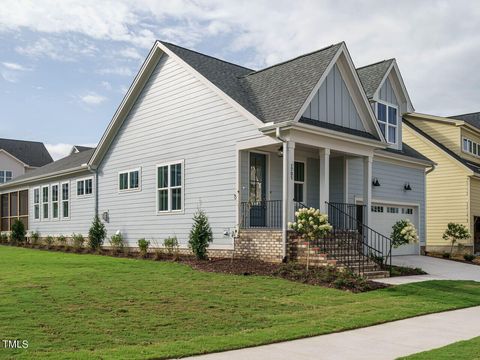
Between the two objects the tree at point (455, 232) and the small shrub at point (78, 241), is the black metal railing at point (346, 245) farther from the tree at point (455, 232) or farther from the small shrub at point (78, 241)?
the small shrub at point (78, 241)

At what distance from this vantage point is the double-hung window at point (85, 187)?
79.6ft

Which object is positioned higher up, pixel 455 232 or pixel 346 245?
pixel 346 245

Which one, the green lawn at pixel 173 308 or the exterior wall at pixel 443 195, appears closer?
the green lawn at pixel 173 308

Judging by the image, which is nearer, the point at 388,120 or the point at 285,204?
the point at 285,204

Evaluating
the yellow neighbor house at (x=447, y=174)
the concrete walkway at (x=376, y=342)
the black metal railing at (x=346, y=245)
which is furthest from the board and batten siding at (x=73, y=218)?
the concrete walkway at (x=376, y=342)

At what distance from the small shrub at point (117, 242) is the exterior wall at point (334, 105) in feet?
31.9

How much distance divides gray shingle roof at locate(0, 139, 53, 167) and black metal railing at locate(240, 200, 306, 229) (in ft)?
143

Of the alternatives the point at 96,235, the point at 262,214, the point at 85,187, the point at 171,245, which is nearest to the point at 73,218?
Result: the point at 85,187

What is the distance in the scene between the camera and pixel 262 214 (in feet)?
55.7

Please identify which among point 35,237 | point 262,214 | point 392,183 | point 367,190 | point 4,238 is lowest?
point 4,238

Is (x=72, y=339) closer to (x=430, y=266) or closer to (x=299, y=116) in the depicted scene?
(x=299, y=116)

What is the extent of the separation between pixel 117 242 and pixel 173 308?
1292 cm

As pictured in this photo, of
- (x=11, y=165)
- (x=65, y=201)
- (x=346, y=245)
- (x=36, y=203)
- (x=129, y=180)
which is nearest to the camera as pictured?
(x=346, y=245)

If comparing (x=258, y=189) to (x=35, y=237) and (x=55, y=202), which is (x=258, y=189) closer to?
(x=55, y=202)
